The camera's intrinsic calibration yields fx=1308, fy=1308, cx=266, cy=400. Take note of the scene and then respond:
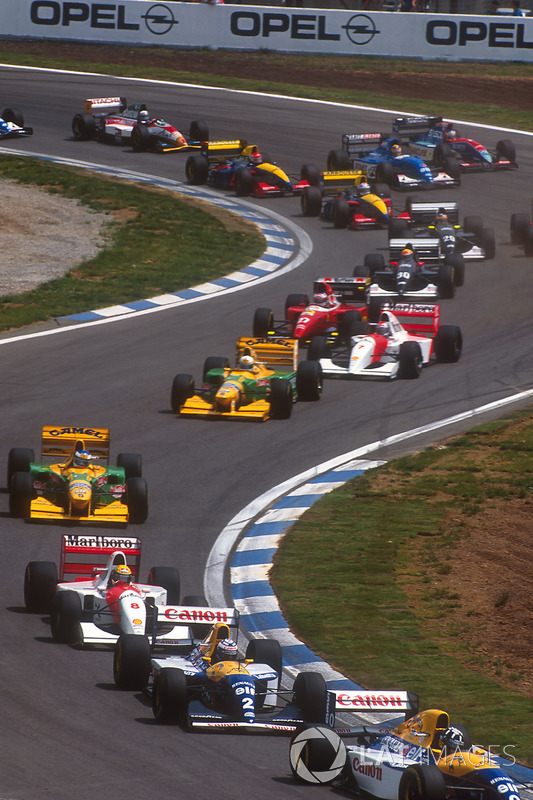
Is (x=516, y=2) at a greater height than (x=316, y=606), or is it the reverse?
(x=516, y=2)

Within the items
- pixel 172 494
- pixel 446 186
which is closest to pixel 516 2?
pixel 446 186

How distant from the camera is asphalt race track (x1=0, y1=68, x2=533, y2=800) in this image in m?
10.0

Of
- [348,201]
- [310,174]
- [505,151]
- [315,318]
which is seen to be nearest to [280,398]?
[315,318]

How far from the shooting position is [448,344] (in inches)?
949

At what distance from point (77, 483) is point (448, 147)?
25.7 meters

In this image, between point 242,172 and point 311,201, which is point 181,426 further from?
point 242,172

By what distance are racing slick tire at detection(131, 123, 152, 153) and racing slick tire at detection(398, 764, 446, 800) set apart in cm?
3394

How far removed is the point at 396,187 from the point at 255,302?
10858mm

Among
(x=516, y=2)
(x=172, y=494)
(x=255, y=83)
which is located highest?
(x=516, y=2)

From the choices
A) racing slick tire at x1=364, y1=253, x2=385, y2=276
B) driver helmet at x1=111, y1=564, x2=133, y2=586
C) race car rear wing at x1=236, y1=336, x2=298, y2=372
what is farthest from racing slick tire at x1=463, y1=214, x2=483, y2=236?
driver helmet at x1=111, y1=564, x2=133, y2=586

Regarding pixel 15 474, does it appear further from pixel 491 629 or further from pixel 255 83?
pixel 255 83

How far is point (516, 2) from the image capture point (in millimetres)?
50438

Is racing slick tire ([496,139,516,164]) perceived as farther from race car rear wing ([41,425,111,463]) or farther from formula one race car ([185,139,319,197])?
race car rear wing ([41,425,111,463])

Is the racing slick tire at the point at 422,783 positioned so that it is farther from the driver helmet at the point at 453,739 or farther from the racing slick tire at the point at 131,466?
the racing slick tire at the point at 131,466
